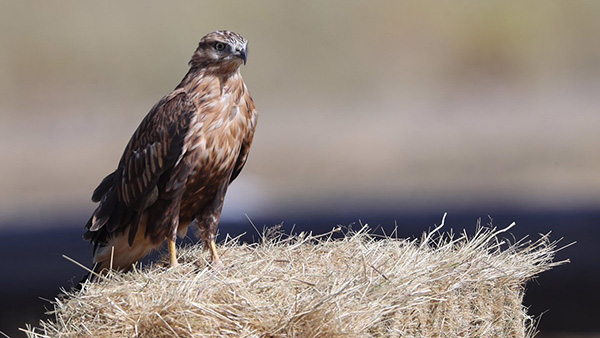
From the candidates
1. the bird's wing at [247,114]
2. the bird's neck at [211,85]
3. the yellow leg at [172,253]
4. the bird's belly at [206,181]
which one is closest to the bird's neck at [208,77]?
the bird's neck at [211,85]

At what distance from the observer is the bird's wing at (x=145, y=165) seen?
4.85 m

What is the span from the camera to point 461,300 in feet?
14.2

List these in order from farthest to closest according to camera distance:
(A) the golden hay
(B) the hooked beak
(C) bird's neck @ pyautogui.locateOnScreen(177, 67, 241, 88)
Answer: (C) bird's neck @ pyautogui.locateOnScreen(177, 67, 241, 88)
(B) the hooked beak
(A) the golden hay

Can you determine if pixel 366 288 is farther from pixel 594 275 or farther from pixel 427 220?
pixel 427 220

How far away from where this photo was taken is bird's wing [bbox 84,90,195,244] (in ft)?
15.9

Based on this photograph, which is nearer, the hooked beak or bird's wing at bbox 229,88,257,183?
the hooked beak

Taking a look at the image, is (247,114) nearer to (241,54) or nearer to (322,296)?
(241,54)

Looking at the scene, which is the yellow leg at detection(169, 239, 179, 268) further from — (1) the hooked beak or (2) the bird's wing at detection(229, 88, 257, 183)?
(1) the hooked beak

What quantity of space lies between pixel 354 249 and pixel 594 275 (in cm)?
335

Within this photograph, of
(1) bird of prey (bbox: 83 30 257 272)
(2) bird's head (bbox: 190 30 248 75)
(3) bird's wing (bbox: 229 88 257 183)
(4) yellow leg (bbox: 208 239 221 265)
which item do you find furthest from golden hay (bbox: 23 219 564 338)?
(2) bird's head (bbox: 190 30 248 75)

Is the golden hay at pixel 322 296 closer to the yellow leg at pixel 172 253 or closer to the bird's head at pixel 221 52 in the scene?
the yellow leg at pixel 172 253

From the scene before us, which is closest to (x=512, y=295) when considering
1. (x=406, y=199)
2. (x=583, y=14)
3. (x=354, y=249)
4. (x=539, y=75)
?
(x=354, y=249)

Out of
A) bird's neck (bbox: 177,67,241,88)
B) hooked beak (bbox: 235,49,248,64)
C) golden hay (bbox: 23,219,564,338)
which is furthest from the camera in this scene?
bird's neck (bbox: 177,67,241,88)

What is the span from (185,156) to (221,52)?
60cm
